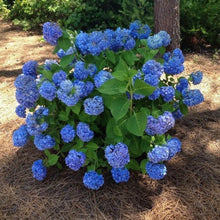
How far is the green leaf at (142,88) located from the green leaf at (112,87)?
7 centimetres

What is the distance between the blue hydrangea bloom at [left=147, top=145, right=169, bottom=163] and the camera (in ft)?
5.84

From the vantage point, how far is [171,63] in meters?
2.08

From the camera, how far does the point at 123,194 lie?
2039mm

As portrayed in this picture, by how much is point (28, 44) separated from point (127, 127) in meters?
4.29

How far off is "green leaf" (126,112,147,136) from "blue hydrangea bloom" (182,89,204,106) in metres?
0.51

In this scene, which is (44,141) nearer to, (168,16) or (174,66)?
(174,66)

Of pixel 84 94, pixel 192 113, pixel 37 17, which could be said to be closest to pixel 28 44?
pixel 37 17

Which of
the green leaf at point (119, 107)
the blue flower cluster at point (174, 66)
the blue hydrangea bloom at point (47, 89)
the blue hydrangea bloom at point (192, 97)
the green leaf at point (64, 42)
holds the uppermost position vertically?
the green leaf at point (64, 42)

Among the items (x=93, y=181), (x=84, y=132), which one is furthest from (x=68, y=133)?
(x=93, y=181)

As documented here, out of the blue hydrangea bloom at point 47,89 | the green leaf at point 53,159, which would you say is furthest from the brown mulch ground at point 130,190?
the blue hydrangea bloom at point 47,89

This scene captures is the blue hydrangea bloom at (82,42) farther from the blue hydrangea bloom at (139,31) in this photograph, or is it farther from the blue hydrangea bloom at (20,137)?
the blue hydrangea bloom at (20,137)

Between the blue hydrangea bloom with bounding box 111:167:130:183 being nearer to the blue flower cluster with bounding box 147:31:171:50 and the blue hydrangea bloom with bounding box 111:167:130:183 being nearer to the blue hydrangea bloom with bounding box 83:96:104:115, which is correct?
the blue hydrangea bloom with bounding box 83:96:104:115

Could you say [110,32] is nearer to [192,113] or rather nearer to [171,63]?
[171,63]

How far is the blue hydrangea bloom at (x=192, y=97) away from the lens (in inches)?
80.5
